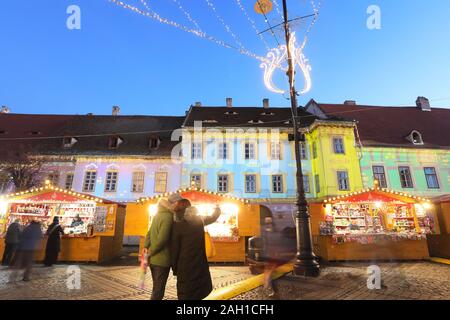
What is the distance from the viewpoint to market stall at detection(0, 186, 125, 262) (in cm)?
1105

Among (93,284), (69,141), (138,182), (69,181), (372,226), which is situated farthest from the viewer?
(69,141)

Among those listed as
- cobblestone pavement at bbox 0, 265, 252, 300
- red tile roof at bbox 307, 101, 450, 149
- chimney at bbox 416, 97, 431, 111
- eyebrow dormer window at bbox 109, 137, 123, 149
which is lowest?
cobblestone pavement at bbox 0, 265, 252, 300

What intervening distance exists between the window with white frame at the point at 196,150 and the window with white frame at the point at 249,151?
388 centimetres

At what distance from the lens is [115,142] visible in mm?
22734

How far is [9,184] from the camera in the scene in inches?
794

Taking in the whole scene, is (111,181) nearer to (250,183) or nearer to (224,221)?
(250,183)

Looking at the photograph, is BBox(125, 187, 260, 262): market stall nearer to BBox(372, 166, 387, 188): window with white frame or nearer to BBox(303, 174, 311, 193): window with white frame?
BBox(303, 174, 311, 193): window with white frame

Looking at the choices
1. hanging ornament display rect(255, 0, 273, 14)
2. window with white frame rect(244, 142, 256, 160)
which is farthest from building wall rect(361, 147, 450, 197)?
hanging ornament display rect(255, 0, 273, 14)

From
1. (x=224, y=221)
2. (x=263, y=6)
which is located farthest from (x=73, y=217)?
(x=263, y=6)

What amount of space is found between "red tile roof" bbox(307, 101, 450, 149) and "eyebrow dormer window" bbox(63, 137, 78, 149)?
22972 mm

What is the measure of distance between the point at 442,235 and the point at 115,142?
76.6 feet
